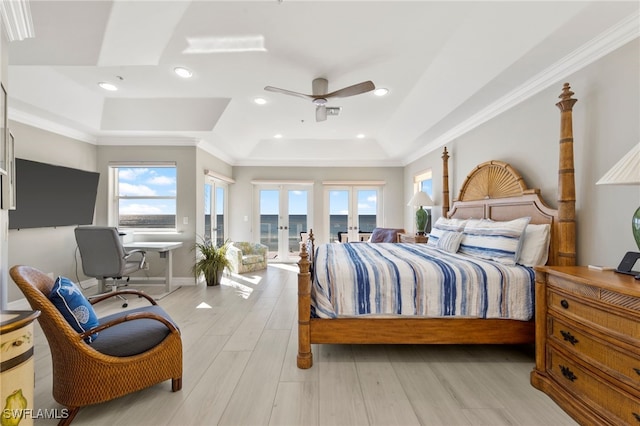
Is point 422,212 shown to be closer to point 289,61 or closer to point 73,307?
point 289,61

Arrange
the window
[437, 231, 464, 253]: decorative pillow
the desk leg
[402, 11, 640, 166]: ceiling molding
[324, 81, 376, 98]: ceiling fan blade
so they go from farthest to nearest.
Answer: the window
the desk leg
[437, 231, 464, 253]: decorative pillow
[324, 81, 376, 98]: ceiling fan blade
[402, 11, 640, 166]: ceiling molding

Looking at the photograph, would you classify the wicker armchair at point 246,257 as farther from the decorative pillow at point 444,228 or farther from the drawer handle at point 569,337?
the drawer handle at point 569,337

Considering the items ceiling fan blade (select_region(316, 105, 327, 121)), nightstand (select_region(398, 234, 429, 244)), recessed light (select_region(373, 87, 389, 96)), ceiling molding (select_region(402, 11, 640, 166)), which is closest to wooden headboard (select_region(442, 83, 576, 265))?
ceiling molding (select_region(402, 11, 640, 166))

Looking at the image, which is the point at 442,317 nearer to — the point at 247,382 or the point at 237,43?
the point at 247,382

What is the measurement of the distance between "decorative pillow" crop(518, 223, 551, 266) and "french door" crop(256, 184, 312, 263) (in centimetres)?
466

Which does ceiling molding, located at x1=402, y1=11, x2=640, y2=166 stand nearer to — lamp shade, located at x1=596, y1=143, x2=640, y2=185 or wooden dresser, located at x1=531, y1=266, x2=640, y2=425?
lamp shade, located at x1=596, y1=143, x2=640, y2=185

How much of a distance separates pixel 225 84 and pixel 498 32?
277 cm

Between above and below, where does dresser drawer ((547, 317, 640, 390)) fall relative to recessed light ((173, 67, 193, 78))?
below

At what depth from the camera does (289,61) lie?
2662 mm

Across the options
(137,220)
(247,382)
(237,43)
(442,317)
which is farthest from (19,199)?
(442,317)

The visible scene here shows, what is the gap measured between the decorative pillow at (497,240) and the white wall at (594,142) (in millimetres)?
408

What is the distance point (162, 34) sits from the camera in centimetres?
219

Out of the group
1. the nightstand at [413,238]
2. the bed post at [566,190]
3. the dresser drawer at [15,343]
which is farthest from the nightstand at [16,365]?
the nightstand at [413,238]

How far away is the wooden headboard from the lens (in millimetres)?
2129
